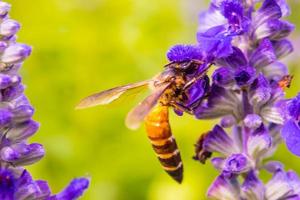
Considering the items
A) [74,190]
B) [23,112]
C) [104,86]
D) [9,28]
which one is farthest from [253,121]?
[104,86]

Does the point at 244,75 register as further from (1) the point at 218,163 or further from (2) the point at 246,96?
(1) the point at 218,163

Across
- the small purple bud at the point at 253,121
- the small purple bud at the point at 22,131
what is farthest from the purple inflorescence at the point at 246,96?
the small purple bud at the point at 22,131

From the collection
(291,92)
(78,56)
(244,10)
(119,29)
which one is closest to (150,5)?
(119,29)

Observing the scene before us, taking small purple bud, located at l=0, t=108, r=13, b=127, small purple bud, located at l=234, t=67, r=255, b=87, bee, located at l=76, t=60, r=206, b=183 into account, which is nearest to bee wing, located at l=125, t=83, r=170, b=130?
bee, located at l=76, t=60, r=206, b=183

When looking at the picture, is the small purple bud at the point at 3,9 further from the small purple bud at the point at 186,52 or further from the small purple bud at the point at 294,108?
the small purple bud at the point at 294,108

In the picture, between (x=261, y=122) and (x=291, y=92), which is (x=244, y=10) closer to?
(x=261, y=122)

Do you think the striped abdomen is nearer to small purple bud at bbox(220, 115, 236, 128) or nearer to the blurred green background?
small purple bud at bbox(220, 115, 236, 128)
